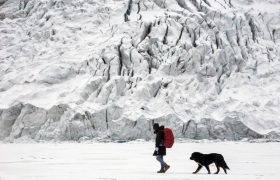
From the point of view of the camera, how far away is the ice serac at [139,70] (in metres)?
23.5

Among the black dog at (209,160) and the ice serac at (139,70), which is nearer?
A: the black dog at (209,160)

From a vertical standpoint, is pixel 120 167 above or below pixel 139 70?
below

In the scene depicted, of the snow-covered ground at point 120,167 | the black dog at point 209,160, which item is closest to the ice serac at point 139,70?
the snow-covered ground at point 120,167

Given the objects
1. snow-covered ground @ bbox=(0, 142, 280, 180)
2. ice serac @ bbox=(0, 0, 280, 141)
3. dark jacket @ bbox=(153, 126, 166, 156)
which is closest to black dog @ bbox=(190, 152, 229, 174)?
snow-covered ground @ bbox=(0, 142, 280, 180)

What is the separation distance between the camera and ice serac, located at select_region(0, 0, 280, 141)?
23.5 metres

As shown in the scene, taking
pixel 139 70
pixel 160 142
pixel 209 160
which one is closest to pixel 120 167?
pixel 160 142

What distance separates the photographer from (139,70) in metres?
26.3

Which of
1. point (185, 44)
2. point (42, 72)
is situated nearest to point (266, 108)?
point (185, 44)

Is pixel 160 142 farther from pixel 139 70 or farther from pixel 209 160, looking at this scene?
pixel 139 70

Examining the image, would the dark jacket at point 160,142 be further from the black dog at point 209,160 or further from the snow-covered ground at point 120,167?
the black dog at point 209,160

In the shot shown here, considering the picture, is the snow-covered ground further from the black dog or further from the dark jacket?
the dark jacket

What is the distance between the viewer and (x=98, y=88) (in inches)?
995

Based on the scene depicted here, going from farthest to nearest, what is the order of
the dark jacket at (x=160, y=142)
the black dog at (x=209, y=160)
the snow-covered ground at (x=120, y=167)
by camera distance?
the dark jacket at (x=160, y=142), the black dog at (x=209, y=160), the snow-covered ground at (x=120, y=167)

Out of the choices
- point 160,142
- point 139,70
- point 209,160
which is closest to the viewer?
point 209,160
